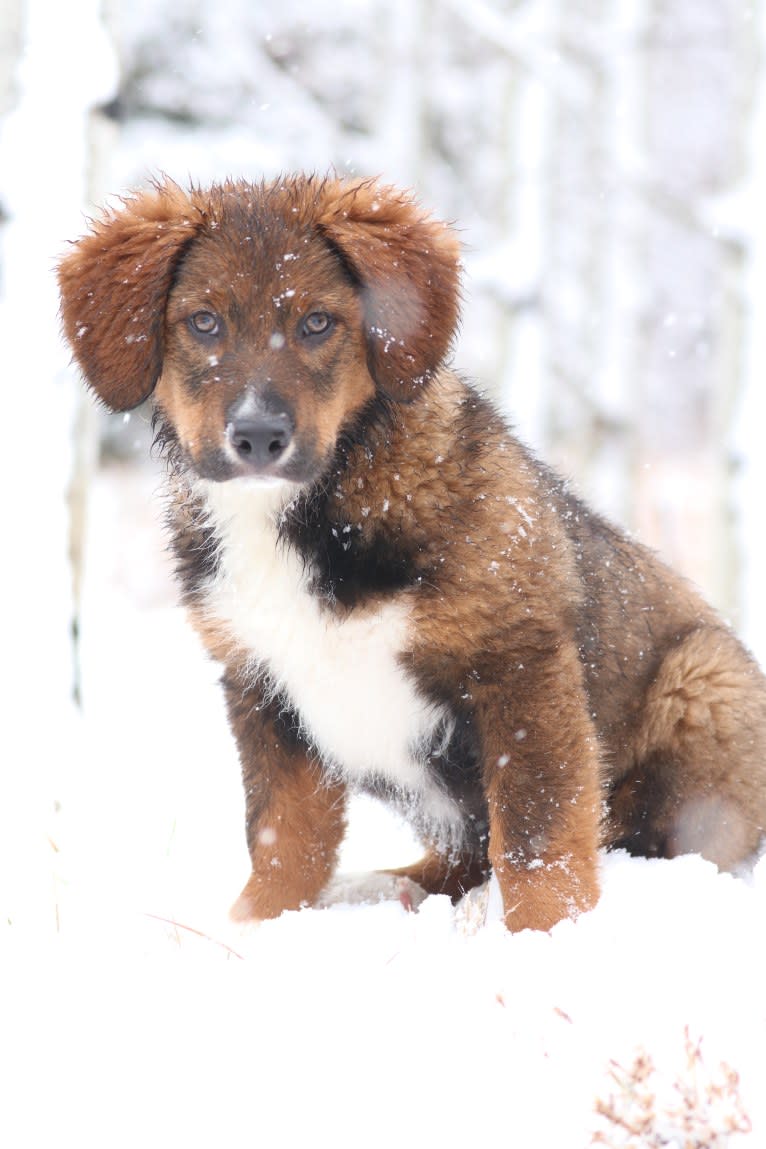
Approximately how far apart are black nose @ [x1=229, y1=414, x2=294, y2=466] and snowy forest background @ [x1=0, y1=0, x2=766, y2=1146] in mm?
926

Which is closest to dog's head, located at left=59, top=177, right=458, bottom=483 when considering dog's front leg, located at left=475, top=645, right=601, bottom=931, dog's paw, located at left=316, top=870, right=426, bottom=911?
dog's front leg, located at left=475, top=645, right=601, bottom=931

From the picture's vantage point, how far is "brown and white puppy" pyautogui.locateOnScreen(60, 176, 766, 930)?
3121 millimetres

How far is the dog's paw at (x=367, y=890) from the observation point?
12.5 feet

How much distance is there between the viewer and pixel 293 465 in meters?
3.09

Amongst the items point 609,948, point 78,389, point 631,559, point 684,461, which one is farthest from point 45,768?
point 684,461

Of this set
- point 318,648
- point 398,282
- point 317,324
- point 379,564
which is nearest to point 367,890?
point 318,648

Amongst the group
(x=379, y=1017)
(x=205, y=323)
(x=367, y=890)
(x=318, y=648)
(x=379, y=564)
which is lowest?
(x=367, y=890)

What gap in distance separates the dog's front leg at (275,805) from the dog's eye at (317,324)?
3.41 ft

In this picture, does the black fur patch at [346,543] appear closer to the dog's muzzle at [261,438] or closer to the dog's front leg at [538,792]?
the dog's muzzle at [261,438]

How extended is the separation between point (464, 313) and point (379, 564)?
3.69 feet

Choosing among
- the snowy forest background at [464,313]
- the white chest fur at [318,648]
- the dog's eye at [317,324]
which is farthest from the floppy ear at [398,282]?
the white chest fur at [318,648]

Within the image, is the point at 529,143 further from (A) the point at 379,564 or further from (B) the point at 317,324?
(A) the point at 379,564

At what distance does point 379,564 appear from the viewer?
3.19 meters

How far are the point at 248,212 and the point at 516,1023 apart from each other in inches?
83.0
